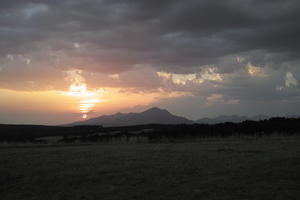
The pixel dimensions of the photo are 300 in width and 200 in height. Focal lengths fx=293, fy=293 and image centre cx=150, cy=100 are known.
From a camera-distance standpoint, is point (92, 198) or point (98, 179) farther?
point (98, 179)

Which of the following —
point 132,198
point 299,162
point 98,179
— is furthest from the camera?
point 299,162

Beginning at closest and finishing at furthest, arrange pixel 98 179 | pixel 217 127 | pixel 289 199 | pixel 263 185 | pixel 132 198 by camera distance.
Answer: pixel 289 199, pixel 132 198, pixel 263 185, pixel 98 179, pixel 217 127

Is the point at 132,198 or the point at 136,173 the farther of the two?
the point at 136,173

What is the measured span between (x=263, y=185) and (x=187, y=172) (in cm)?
364

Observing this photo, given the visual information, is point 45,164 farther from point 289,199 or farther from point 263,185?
point 289,199

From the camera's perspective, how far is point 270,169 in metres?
12.5

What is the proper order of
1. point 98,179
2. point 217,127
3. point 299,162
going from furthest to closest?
point 217,127, point 299,162, point 98,179

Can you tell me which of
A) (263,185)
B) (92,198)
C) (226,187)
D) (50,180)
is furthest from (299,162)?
(50,180)

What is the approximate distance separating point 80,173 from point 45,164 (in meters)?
4.33

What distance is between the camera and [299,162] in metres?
13.7

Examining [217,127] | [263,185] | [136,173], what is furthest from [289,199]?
[217,127]

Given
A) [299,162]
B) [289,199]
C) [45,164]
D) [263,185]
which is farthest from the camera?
[45,164]

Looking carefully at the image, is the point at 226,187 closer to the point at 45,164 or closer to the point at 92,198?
the point at 92,198

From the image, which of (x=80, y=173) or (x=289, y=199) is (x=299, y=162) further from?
(x=80, y=173)
